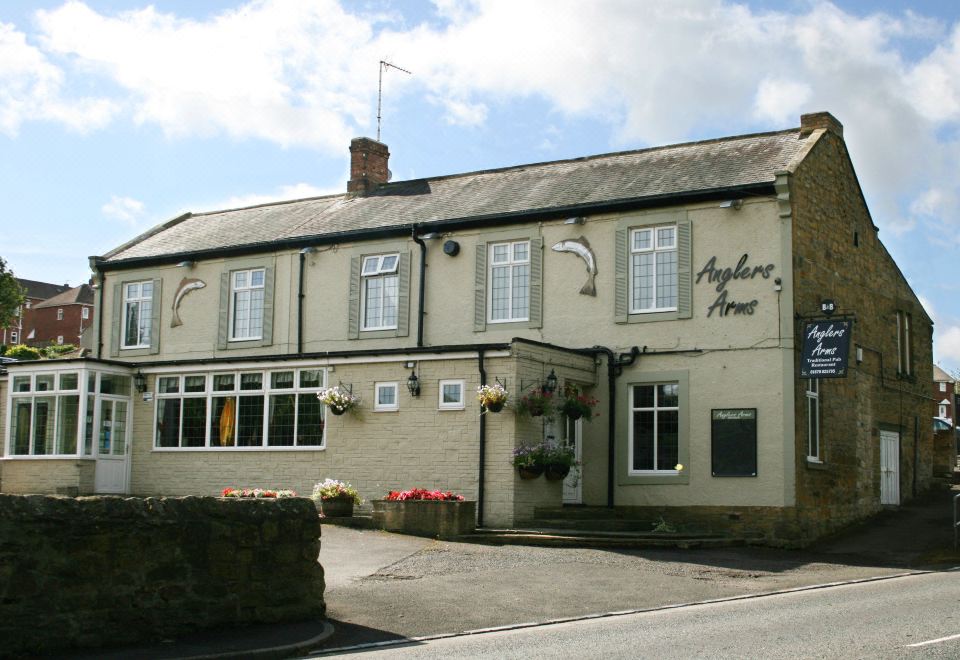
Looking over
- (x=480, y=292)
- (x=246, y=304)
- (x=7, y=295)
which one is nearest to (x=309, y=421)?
(x=480, y=292)

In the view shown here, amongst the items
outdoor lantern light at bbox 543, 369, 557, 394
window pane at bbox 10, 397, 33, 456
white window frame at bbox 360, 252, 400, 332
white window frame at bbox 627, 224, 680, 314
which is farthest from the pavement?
window pane at bbox 10, 397, 33, 456

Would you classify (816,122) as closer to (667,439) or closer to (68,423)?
(667,439)

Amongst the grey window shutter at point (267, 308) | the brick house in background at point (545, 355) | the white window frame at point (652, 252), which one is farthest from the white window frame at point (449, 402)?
the grey window shutter at point (267, 308)

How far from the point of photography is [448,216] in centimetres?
2606

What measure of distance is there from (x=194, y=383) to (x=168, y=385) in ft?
2.82

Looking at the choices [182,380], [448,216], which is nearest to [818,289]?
[448,216]

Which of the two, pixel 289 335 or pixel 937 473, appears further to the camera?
pixel 937 473

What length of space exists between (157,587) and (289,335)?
57.6 feet

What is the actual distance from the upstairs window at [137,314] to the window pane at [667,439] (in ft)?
47.1

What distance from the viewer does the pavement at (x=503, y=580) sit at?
10.8 meters

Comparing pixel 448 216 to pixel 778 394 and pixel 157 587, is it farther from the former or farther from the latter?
pixel 157 587

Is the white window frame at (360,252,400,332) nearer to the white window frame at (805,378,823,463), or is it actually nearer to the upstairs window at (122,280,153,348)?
the upstairs window at (122,280,153,348)

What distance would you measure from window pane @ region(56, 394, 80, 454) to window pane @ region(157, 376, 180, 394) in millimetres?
1822

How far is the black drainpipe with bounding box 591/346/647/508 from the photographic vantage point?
2306 cm
